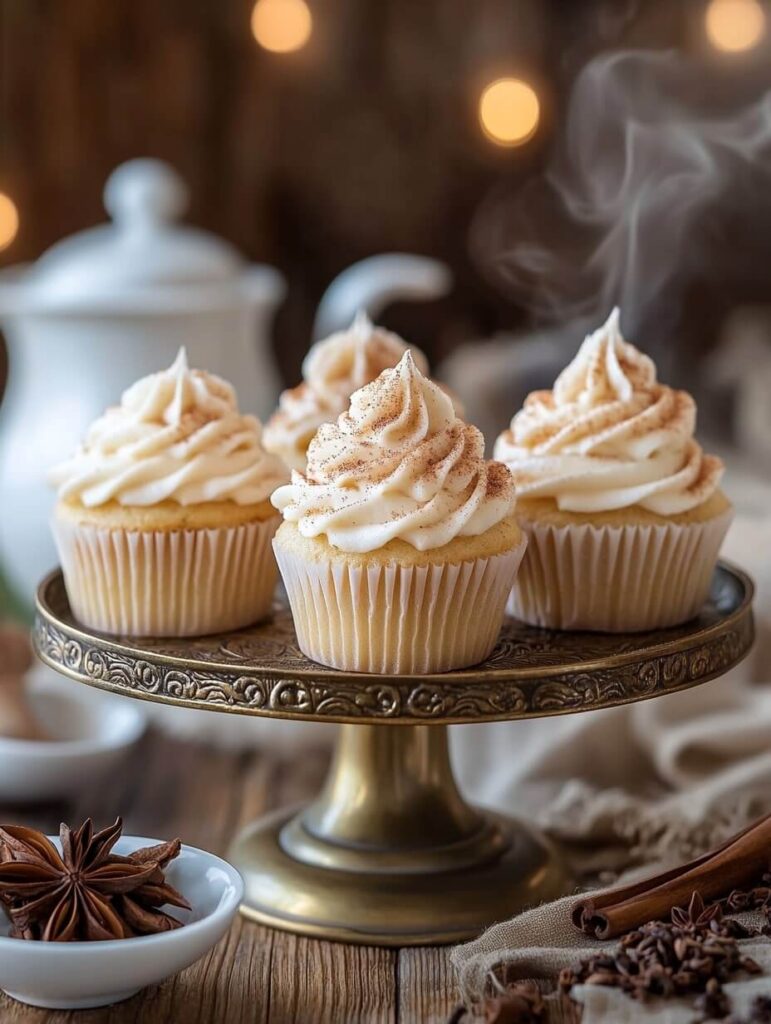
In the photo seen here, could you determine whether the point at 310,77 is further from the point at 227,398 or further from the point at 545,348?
the point at 227,398

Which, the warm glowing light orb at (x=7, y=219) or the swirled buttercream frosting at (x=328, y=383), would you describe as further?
the warm glowing light orb at (x=7, y=219)

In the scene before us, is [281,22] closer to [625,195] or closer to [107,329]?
[107,329]

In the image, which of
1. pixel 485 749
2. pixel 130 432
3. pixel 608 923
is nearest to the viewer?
pixel 608 923

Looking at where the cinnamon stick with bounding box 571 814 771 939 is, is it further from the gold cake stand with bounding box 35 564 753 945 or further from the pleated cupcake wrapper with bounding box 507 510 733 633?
the pleated cupcake wrapper with bounding box 507 510 733 633

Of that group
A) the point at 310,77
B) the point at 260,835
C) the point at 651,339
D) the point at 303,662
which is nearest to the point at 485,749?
the point at 260,835

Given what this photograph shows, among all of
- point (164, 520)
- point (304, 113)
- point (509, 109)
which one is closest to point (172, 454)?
point (164, 520)

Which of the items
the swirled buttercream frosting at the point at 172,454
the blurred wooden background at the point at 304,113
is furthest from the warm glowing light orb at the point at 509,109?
the swirled buttercream frosting at the point at 172,454

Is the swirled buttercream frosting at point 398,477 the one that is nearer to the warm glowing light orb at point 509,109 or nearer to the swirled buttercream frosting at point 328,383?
the swirled buttercream frosting at point 328,383
